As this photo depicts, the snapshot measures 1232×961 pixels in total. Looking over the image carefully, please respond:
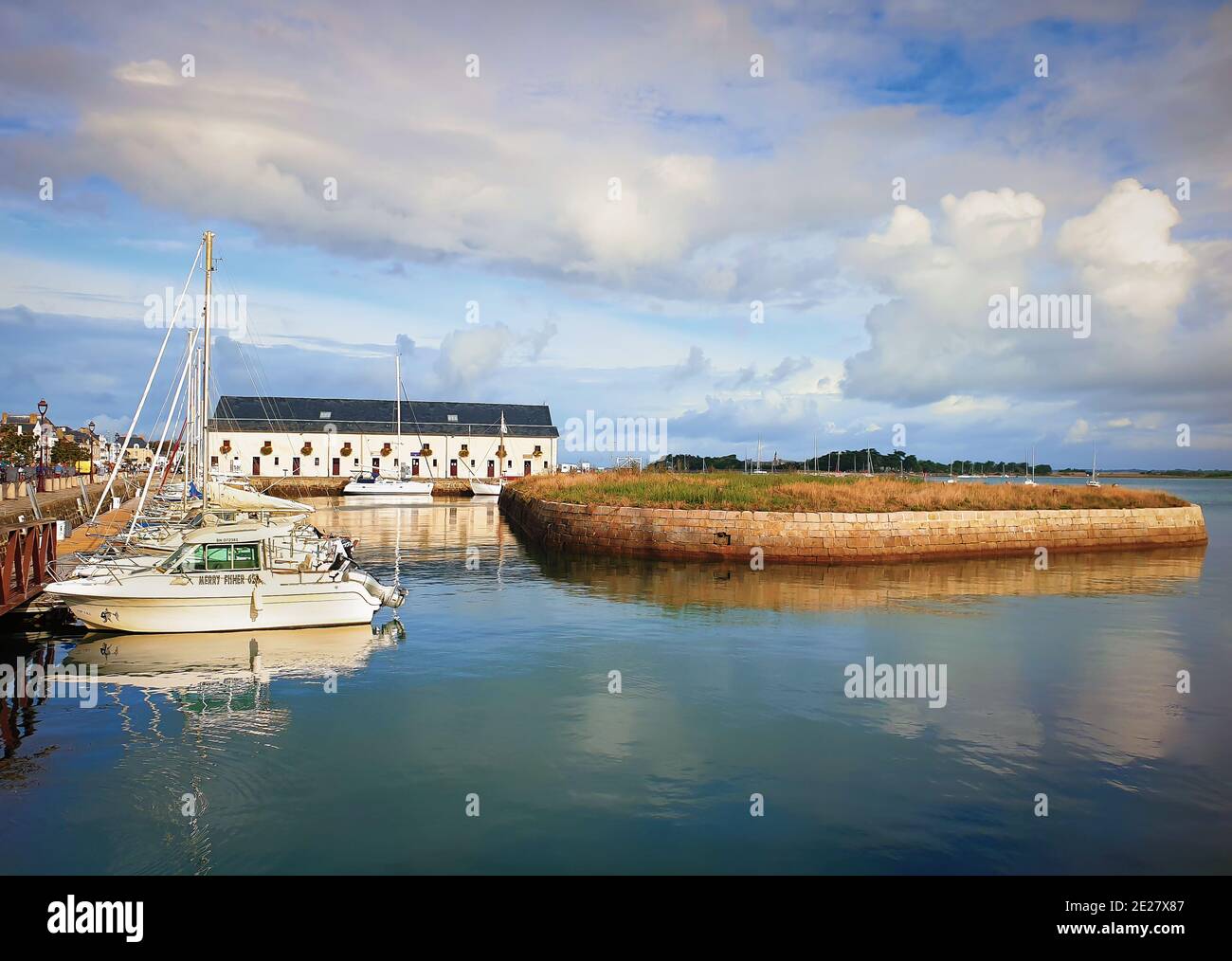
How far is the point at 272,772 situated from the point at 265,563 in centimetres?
855

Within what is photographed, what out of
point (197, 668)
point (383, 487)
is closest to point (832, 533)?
point (197, 668)

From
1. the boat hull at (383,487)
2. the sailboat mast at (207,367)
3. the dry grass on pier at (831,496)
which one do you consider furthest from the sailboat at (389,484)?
the sailboat mast at (207,367)

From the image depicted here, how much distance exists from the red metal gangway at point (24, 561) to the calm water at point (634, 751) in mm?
2724

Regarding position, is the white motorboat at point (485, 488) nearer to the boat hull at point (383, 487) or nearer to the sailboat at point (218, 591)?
the boat hull at point (383, 487)

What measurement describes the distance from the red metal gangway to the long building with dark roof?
2444 inches

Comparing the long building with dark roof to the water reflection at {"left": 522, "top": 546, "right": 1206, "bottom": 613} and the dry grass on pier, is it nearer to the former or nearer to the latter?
the dry grass on pier

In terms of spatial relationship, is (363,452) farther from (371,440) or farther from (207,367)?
(207,367)

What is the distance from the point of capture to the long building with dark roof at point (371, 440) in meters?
88.3

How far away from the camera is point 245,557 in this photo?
18.4 m

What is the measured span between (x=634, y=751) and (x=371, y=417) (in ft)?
289

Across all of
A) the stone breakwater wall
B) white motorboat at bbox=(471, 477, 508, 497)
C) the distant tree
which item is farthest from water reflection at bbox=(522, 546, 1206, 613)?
the distant tree
